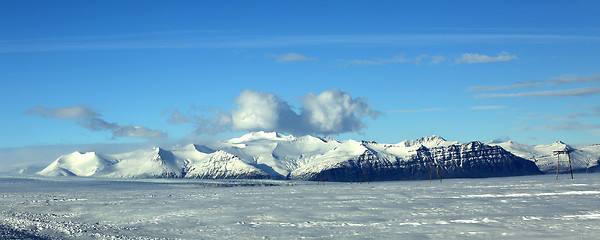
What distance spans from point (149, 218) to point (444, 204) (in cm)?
4653

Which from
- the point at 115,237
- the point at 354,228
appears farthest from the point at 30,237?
the point at 354,228

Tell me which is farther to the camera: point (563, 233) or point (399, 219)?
point (399, 219)

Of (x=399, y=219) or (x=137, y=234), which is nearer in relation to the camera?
(x=137, y=234)

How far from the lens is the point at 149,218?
75.1 metres

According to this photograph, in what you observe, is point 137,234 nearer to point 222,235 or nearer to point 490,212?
point 222,235

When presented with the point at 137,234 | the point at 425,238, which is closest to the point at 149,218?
the point at 137,234

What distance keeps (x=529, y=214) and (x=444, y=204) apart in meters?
19.0

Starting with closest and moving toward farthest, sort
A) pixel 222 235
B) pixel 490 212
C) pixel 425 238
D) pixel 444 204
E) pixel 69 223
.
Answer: pixel 425 238, pixel 222 235, pixel 69 223, pixel 490 212, pixel 444 204

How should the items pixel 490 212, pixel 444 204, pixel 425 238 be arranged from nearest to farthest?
pixel 425 238
pixel 490 212
pixel 444 204

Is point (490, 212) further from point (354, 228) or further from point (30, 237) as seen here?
point (30, 237)

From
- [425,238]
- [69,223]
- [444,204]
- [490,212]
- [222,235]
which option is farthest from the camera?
[444,204]

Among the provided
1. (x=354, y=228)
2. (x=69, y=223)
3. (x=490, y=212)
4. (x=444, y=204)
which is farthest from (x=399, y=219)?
(x=69, y=223)

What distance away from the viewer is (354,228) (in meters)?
63.0

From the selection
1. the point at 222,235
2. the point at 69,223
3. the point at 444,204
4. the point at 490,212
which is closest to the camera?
the point at 222,235
